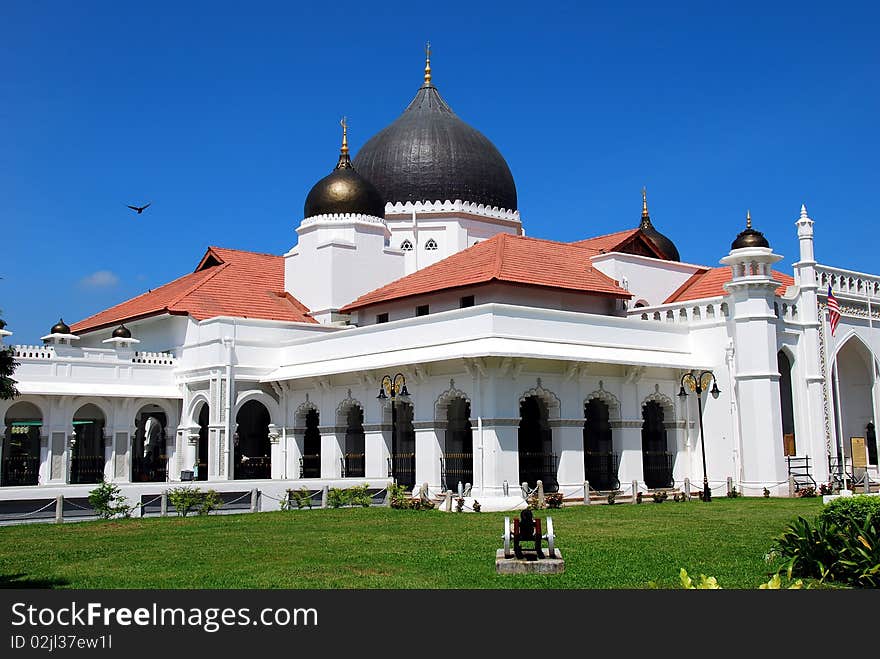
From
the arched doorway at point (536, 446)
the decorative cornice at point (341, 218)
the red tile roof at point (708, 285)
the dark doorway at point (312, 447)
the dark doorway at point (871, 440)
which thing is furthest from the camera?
the decorative cornice at point (341, 218)

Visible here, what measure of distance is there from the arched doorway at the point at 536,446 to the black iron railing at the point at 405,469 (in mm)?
3364

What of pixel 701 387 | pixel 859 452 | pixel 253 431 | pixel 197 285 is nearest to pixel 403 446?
pixel 253 431

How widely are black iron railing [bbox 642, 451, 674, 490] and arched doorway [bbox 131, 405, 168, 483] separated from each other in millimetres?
18268

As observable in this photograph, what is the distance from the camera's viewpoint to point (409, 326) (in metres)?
29.8

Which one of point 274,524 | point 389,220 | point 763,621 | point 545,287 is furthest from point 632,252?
point 763,621

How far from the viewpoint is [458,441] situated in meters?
31.8

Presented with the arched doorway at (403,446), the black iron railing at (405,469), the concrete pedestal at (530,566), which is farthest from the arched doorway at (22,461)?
the concrete pedestal at (530,566)

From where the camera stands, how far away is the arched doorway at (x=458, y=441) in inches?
1133

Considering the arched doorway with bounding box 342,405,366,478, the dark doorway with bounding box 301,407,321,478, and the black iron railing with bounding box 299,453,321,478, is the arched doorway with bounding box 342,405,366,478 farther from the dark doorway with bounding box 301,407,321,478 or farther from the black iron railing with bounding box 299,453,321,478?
the black iron railing with bounding box 299,453,321,478

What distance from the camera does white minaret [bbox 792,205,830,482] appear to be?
3058 centimetres

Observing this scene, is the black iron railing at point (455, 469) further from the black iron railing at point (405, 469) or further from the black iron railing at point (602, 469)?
the black iron railing at point (602, 469)

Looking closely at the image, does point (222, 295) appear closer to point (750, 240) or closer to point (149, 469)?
point (149, 469)

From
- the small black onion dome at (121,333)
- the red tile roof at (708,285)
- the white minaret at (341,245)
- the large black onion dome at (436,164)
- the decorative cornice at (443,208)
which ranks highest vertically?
the large black onion dome at (436,164)

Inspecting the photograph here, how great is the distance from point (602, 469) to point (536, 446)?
2288 mm
